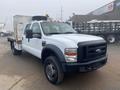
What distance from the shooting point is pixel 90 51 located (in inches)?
189

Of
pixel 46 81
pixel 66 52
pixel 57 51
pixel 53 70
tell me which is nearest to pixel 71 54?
pixel 66 52

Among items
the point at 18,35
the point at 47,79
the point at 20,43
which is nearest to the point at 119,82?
the point at 47,79

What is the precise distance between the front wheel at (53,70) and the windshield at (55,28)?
1.10 meters

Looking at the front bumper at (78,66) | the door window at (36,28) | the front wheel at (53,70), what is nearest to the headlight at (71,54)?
the front bumper at (78,66)

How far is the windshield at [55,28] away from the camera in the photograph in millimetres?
6033

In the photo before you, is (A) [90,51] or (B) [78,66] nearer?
(B) [78,66]

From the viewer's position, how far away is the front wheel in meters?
4.88

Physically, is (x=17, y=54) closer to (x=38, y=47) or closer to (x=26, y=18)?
(x=26, y=18)

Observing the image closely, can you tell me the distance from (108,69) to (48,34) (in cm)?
277

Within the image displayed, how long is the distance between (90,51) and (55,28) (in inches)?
77.2

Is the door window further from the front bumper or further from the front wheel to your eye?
the front bumper

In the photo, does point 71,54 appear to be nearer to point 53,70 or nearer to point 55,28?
point 53,70

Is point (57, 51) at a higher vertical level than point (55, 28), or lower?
lower

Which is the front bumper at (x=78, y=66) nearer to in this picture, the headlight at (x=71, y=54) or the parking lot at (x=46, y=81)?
the headlight at (x=71, y=54)
